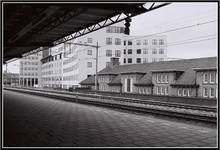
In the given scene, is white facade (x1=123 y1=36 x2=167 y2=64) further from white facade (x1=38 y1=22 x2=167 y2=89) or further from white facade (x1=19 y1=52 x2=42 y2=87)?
white facade (x1=19 y1=52 x2=42 y2=87)

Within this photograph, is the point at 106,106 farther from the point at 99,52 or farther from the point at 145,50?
the point at 145,50

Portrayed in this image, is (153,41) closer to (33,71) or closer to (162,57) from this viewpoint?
(162,57)

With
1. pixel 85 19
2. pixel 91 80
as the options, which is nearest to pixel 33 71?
pixel 91 80

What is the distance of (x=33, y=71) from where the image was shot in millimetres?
126250

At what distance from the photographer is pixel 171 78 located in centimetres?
3841

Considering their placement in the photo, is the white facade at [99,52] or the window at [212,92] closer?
the window at [212,92]

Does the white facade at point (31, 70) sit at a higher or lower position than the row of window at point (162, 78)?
higher

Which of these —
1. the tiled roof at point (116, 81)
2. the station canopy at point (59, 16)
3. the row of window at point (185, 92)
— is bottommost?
the row of window at point (185, 92)

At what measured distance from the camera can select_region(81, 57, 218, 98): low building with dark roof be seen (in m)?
32.9

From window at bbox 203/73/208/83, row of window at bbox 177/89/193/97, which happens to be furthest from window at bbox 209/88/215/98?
row of window at bbox 177/89/193/97

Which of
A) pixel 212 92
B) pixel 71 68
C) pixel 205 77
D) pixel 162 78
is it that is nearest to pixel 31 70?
pixel 71 68

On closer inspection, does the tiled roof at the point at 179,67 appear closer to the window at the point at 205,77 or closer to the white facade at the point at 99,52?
the window at the point at 205,77

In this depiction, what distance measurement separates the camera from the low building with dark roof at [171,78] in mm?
32906

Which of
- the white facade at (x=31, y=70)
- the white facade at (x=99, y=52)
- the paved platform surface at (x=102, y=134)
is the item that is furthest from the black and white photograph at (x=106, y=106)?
the white facade at (x=31, y=70)
